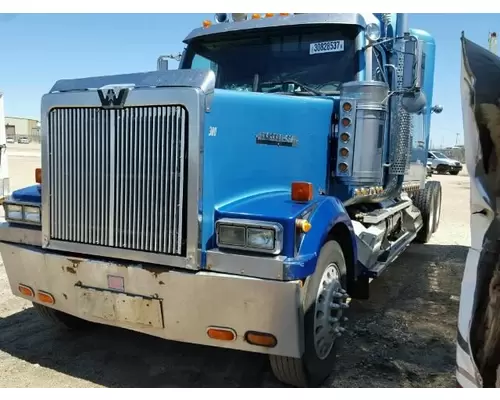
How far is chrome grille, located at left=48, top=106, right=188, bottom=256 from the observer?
9.71ft

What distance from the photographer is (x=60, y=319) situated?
4.23 m

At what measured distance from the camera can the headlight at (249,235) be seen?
2788mm

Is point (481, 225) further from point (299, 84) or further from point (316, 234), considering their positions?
point (299, 84)

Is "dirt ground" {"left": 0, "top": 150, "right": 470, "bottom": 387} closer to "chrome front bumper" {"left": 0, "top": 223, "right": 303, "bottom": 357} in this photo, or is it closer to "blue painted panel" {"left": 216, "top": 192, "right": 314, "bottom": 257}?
"chrome front bumper" {"left": 0, "top": 223, "right": 303, "bottom": 357}

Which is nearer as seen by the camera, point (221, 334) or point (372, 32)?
point (221, 334)

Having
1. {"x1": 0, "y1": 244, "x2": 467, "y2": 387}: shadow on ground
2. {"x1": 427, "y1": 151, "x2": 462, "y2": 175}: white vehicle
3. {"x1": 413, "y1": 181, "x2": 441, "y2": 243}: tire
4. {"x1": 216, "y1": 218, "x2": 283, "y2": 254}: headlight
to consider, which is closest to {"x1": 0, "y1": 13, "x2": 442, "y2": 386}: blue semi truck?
{"x1": 216, "y1": 218, "x2": 283, "y2": 254}: headlight

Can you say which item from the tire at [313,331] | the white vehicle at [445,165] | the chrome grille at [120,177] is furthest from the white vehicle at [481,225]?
the white vehicle at [445,165]

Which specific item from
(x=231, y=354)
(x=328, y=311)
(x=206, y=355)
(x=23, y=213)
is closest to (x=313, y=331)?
(x=328, y=311)

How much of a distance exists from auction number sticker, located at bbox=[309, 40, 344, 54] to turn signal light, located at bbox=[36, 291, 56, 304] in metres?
3.01

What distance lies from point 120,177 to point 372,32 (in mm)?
2511

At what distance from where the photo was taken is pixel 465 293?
219 cm

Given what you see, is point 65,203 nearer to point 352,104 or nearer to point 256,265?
point 256,265

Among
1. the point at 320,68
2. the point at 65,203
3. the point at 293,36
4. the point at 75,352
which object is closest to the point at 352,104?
the point at 320,68

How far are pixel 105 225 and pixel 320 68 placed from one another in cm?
239
